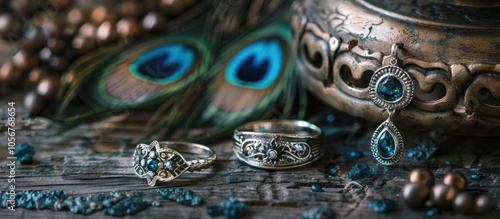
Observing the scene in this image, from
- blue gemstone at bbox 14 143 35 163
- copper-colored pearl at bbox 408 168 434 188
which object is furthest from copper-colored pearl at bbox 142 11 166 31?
copper-colored pearl at bbox 408 168 434 188

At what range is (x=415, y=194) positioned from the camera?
79 centimetres

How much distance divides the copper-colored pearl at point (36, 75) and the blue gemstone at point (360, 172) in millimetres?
549

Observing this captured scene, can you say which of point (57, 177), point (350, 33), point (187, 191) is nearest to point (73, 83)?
point (57, 177)

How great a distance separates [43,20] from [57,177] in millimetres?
390

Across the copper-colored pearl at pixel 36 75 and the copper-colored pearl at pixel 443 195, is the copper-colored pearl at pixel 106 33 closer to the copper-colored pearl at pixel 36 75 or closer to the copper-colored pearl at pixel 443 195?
the copper-colored pearl at pixel 36 75

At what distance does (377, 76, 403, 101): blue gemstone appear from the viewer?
2.78 feet

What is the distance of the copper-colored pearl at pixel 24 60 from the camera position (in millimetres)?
1173

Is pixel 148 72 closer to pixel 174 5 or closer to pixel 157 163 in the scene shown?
pixel 174 5

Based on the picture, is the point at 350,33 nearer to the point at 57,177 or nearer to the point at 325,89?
the point at 325,89

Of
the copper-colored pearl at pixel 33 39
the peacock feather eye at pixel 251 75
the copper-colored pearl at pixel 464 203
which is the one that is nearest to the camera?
the copper-colored pearl at pixel 464 203

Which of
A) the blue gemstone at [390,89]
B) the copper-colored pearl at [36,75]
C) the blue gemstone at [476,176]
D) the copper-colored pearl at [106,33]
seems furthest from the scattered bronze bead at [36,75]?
the blue gemstone at [476,176]

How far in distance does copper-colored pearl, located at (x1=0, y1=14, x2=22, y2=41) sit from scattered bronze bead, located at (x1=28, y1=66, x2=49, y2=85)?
0.07 metres

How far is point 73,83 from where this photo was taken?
3.63 ft

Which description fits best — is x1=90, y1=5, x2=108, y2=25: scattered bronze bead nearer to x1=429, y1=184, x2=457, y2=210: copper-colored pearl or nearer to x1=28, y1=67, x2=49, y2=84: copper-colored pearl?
x1=28, y1=67, x2=49, y2=84: copper-colored pearl
